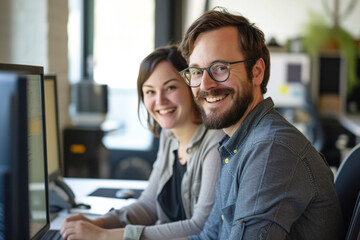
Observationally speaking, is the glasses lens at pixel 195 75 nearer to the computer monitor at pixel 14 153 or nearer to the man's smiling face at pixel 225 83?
the man's smiling face at pixel 225 83

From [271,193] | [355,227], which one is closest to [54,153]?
[271,193]

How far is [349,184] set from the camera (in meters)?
1.30

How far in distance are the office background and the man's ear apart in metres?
1.80

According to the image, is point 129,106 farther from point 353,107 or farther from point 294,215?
point 294,215

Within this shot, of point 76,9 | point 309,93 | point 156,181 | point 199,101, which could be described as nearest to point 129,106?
point 76,9

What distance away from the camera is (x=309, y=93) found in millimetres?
5535

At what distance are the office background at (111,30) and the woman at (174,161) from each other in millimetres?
1259

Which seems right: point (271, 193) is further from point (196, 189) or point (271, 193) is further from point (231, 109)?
point (196, 189)

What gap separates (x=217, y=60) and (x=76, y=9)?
15.6 ft

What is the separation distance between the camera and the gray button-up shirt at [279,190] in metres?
1.00

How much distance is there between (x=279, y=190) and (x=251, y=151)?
126 millimetres

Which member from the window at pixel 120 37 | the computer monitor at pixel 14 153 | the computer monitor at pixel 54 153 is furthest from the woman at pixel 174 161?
the window at pixel 120 37

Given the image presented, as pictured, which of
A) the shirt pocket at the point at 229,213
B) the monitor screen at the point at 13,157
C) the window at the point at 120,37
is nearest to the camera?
the monitor screen at the point at 13,157

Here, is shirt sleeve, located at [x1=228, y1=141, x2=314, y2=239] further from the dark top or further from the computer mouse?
the computer mouse
